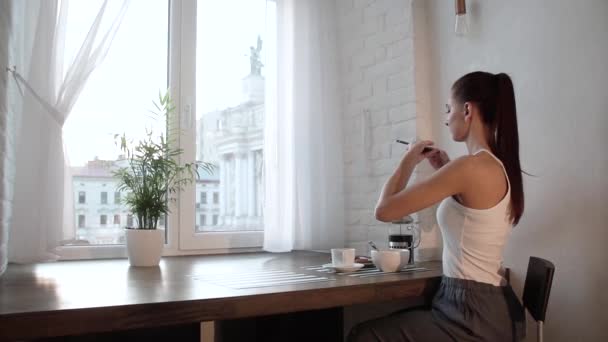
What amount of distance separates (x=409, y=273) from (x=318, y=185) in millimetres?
887

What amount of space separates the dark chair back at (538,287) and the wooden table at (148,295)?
0.28 meters

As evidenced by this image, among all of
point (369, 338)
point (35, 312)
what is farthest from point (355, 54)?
point (35, 312)

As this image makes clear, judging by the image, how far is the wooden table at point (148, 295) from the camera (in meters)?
1.02

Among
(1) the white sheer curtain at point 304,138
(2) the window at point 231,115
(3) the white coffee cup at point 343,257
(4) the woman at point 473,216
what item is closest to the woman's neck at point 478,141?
(4) the woman at point 473,216

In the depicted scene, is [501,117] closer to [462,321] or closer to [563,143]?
[563,143]

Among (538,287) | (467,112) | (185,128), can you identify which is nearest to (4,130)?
(185,128)

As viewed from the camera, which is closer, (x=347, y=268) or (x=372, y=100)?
(x=347, y=268)

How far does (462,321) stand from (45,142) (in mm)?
1598

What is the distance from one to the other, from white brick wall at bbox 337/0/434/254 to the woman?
2.00ft

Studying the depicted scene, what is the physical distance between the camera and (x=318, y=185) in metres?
2.46

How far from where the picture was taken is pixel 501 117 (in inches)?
56.7

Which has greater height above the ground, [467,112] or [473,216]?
[467,112]

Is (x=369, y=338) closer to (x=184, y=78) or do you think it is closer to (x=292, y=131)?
(x=292, y=131)

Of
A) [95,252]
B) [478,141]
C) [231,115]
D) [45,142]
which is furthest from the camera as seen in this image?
[231,115]
